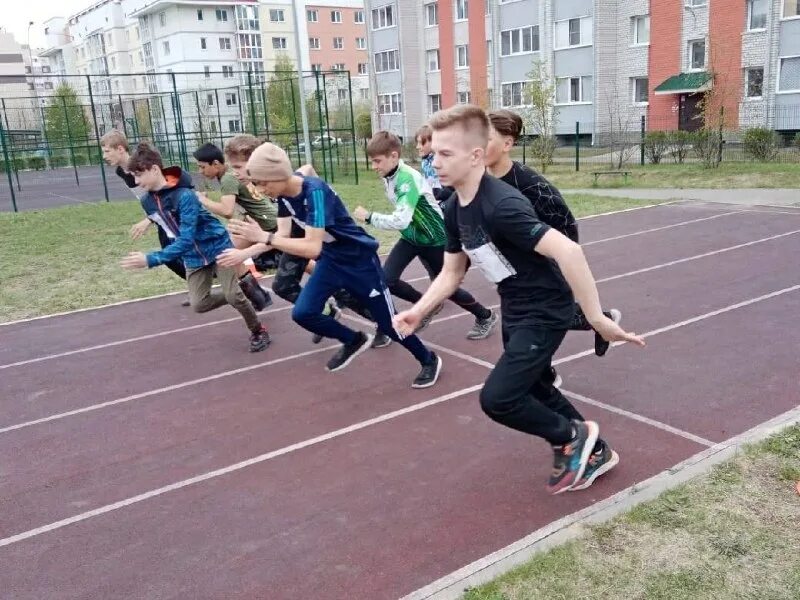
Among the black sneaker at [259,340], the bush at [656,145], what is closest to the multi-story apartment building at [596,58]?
the bush at [656,145]

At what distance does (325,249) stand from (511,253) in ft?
7.33

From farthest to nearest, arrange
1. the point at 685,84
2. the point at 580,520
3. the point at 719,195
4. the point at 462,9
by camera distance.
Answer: the point at 462,9, the point at 685,84, the point at 719,195, the point at 580,520

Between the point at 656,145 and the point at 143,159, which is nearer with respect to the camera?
the point at 143,159

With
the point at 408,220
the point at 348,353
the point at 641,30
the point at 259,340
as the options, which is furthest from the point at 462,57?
the point at 348,353

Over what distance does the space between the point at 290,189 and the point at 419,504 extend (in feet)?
7.08

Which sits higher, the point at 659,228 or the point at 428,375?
the point at 428,375

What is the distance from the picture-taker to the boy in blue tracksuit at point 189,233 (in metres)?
6.06

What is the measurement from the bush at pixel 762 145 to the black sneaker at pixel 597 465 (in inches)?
852

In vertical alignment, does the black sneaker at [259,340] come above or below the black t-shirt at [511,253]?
below

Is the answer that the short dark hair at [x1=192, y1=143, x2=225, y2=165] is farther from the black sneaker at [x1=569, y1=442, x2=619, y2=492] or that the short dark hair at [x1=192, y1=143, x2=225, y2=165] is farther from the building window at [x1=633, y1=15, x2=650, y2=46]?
the building window at [x1=633, y1=15, x2=650, y2=46]

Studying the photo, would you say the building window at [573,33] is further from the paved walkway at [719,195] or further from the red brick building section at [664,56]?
the paved walkway at [719,195]

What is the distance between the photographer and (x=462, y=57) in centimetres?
4731

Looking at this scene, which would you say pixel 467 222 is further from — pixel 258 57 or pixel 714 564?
pixel 258 57

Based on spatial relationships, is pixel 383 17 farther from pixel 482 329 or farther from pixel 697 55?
pixel 482 329
